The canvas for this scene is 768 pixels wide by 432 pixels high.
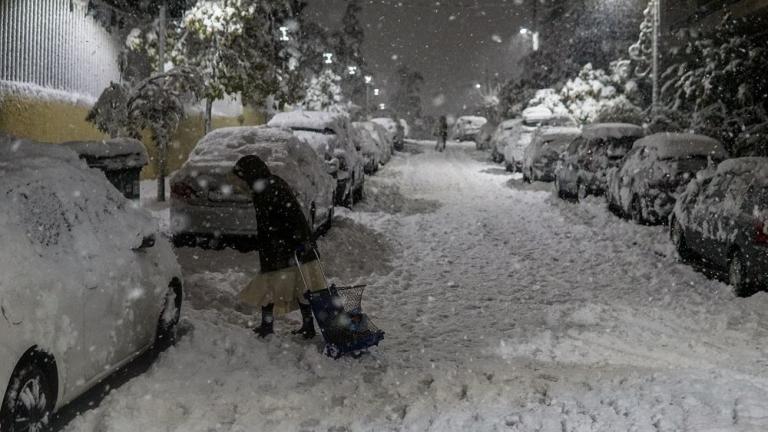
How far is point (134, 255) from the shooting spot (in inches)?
247

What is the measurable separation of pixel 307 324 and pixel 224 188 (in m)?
4.11

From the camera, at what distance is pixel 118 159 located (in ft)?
36.6

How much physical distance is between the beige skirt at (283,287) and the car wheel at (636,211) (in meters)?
9.69

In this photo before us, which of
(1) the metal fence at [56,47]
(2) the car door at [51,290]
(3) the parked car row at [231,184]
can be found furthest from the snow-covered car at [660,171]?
(1) the metal fence at [56,47]

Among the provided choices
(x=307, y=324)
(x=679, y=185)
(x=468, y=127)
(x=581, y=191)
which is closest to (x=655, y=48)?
(x=581, y=191)

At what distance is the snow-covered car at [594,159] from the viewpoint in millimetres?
19516

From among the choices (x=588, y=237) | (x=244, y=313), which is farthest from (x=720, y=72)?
(x=244, y=313)

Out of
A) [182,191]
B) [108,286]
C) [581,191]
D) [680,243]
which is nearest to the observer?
[108,286]

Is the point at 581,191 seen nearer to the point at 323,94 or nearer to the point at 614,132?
the point at 614,132

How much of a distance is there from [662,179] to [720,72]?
898cm

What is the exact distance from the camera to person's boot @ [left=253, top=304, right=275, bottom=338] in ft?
25.1

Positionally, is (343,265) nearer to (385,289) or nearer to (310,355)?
(385,289)

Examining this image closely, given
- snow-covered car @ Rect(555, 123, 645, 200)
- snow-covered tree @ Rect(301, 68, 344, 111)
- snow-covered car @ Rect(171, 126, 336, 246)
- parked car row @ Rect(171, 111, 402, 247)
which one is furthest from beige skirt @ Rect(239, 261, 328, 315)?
snow-covered tree @ Rect(301, 68, 344, 111)

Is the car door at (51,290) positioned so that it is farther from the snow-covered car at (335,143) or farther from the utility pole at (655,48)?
the utility pole at (655,48)
